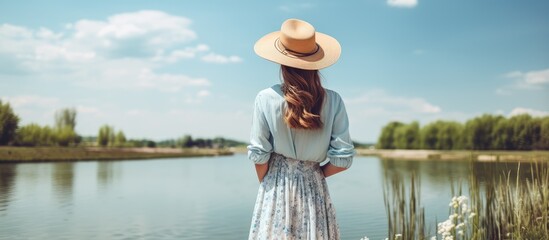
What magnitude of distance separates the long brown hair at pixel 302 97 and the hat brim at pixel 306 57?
0.05 metres

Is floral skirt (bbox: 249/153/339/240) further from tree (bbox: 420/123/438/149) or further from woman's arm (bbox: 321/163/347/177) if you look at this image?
tree (bbox: 420/123/438/149)

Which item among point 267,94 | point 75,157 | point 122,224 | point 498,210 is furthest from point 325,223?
point 75,157

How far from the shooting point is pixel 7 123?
39281mm

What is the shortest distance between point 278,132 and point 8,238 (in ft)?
27.0

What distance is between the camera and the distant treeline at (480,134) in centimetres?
4338

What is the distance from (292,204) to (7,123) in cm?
4305

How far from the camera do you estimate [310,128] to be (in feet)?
6.98

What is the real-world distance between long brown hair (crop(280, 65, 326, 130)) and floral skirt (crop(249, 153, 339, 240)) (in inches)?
9.1

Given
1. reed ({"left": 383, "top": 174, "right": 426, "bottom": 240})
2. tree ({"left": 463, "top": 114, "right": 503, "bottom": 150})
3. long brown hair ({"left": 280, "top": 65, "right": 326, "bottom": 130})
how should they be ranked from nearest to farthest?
long brown hair ({"left": 280, "top": 65, "right": 326, "bottom": 130}) < reed ({"left": 383, "top": 174, "right": 426, "bottom": 240}) < tree ({"left": 463, "top": 114, "right": 503, "bottom": 150})

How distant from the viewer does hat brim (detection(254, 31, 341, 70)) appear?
6.98 ft

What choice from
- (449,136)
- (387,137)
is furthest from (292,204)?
(387,137)

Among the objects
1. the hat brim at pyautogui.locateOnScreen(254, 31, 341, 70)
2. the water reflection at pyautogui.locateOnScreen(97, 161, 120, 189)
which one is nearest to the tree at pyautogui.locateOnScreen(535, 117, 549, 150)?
the water reflection at pyautogui.locateOnScreen(97, 161, 120, 189)

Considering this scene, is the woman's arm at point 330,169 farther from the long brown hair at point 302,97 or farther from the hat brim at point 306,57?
the hat brim at point 306,57

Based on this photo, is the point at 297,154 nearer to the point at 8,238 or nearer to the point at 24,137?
the point at 8,238
